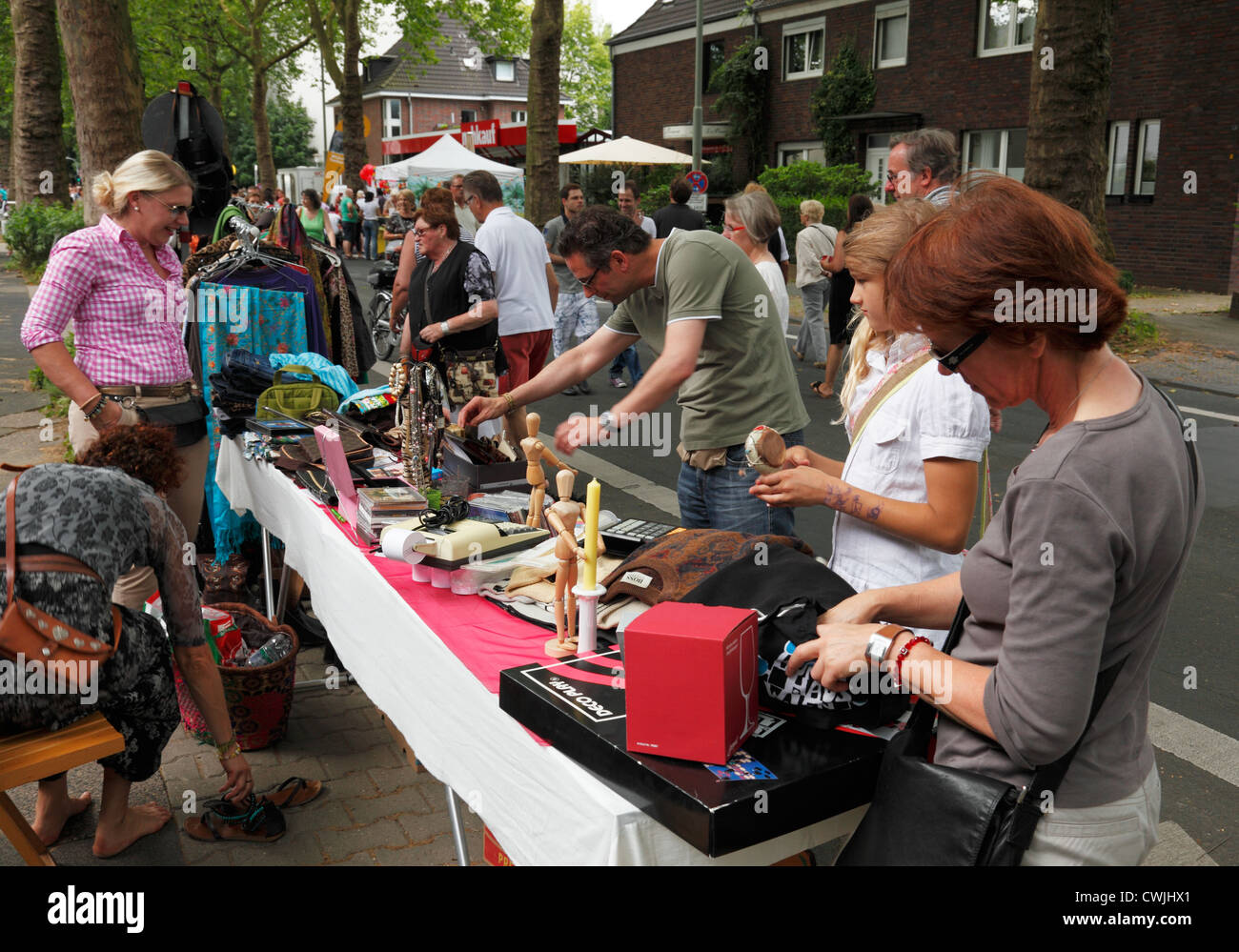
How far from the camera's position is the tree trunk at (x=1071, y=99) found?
1128 cm

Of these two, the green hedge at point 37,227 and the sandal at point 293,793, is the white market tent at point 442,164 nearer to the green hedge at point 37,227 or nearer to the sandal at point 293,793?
the green hedge at point 37,227

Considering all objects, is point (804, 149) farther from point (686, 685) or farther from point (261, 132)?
point (686, 685)

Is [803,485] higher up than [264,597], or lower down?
higher up

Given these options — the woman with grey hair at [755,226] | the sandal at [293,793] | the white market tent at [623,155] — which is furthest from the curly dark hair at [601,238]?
the white market tent at [623,155]

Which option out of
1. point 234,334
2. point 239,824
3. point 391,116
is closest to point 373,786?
point 239,824

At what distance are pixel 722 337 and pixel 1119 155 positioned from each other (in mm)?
20006

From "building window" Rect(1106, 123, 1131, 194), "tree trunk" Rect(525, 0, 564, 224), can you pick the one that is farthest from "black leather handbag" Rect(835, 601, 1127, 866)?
"building window" Rect(1106, 123, 1131, 194)

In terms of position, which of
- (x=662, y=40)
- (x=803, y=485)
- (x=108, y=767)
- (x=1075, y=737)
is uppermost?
(x=662, y=40)

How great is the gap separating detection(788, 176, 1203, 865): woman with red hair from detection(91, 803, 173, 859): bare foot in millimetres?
2674

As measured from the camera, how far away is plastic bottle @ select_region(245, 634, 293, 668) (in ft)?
12.6

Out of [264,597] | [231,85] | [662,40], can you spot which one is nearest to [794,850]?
[264,597]

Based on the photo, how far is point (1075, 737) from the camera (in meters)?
1.47
